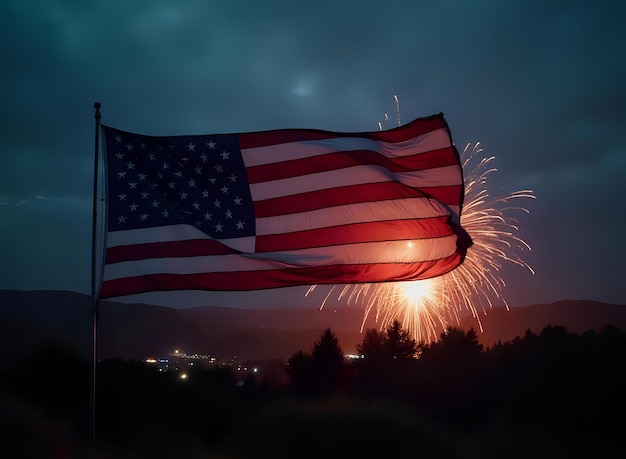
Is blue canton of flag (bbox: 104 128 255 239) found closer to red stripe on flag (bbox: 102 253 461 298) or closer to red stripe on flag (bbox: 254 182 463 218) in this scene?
red stripe on flag (bbox: 254 182 463 218)

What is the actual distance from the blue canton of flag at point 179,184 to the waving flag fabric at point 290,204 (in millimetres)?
18

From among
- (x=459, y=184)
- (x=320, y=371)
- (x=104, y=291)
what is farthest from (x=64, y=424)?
(x=320, y=371)

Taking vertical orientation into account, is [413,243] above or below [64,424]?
above

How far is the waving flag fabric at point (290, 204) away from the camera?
1146 centimetres

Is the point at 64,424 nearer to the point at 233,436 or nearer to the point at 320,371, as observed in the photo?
the point at 233,436

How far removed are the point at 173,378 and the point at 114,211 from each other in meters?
26.3

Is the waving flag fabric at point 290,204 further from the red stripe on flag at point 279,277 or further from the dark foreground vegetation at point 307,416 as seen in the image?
the dark foreground vegetation at point 307,416

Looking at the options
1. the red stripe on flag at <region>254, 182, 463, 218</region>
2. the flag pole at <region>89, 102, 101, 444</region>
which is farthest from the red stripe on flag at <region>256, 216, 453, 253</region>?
the flag pole at <region>89, 102, 101, 444</region>

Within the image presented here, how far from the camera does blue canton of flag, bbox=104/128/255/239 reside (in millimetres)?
11352

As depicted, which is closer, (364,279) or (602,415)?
(364,279)

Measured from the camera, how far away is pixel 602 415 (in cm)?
2561

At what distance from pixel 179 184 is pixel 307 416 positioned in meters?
20.5

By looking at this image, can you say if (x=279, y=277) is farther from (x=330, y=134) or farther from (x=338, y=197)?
(x=330, y=134)

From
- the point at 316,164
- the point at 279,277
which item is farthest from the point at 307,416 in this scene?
the point at 316,164
